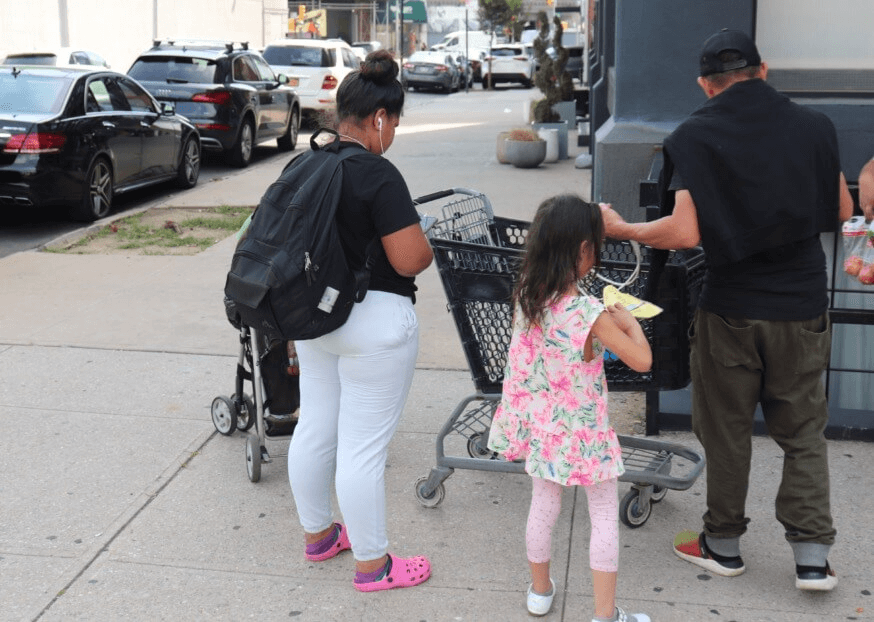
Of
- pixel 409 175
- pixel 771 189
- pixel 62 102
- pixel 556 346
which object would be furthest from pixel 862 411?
pixel 409 175

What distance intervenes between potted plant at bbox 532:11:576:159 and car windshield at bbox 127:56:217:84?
16.1 feet

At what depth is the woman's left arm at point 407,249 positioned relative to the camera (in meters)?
3.33

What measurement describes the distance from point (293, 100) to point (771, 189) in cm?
1536

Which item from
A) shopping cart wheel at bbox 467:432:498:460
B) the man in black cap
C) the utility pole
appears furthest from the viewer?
the utility pole

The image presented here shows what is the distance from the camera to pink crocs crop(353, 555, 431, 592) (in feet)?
12.2

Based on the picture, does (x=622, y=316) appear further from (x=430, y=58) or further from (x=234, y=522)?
(x=430, y=58)

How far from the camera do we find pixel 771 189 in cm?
343

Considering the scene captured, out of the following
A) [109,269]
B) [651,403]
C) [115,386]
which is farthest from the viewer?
[109,269]

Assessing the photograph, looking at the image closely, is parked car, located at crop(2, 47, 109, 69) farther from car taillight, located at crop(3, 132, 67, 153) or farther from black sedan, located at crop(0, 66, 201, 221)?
car taillight, located at crop(3, 132, 67, 153)

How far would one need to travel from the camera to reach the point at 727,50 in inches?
136

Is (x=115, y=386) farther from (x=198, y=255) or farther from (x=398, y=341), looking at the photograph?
(x=198, y=255)

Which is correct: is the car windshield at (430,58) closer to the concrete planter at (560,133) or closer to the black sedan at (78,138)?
the concrete planter at (560,133)

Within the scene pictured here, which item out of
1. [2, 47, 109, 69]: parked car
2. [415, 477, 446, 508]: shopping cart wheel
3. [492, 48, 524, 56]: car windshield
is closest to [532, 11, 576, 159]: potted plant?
[2, 47, 109, 69]: parked car

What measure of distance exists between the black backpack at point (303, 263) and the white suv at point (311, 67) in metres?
17.4
